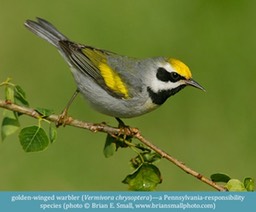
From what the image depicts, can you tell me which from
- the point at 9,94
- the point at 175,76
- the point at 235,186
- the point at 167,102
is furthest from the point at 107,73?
the point at 167,102

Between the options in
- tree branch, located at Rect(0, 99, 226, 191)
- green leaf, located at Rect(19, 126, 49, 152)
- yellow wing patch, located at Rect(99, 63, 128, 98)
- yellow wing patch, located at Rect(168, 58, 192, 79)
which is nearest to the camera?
green leaf, located at Rect(19, 126, 49, 152)

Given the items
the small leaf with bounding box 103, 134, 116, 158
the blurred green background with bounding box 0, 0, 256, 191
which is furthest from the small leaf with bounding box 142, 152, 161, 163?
the blurred green background with bounding box 0, 0, 256, 191

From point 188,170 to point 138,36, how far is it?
5325 millimetres

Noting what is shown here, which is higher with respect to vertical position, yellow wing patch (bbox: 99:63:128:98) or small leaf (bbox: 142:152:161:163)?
yellow wing patch (bbox: 99:63:128:98)

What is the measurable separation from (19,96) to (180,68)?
156cm

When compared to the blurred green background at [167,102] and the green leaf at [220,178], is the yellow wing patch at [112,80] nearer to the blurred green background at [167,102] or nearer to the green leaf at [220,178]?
the green leaf at [220,178]

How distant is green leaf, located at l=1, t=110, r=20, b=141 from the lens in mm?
3885

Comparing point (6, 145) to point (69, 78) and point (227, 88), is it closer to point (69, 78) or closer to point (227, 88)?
point (69, 78)

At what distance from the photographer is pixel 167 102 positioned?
8227 mm

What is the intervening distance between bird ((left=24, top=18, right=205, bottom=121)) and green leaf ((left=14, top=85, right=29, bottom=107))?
1328 millimetres

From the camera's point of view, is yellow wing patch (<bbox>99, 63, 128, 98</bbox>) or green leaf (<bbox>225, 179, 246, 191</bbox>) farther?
yellow wing patch (<bbox>99, 63, 128, 98</bbox>)

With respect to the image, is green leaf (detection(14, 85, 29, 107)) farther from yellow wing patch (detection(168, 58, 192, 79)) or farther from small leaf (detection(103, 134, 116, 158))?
yellow wing patch (detection(168, 58, 192, 79))

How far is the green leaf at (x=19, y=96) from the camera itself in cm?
400

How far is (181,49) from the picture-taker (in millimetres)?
8867
